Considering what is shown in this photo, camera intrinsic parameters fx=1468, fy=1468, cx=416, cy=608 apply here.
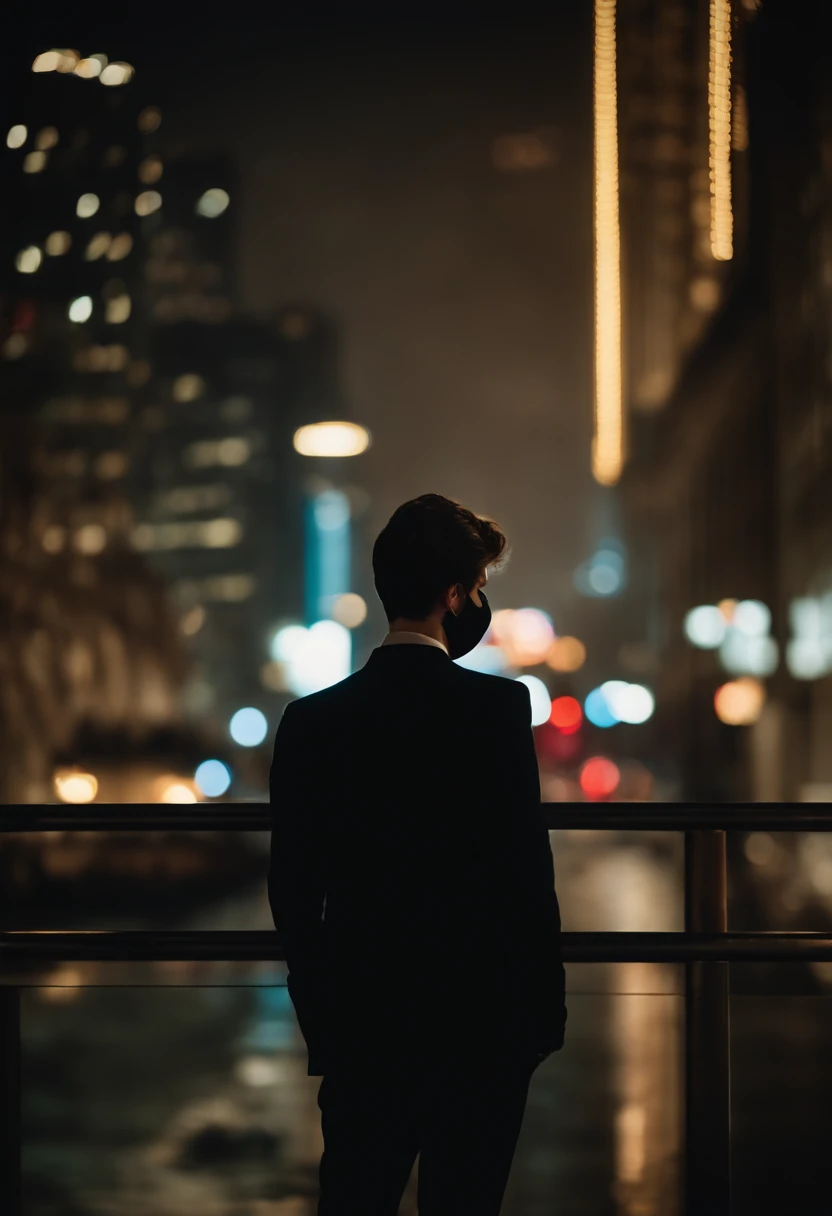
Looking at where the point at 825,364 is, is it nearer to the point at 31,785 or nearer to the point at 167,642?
the point at 31,785

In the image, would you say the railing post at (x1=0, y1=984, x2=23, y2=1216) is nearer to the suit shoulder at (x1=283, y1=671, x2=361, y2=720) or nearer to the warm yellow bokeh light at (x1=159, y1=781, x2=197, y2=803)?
the suit shoulder at (x1=283, y1=671, x2=361, y2=720)

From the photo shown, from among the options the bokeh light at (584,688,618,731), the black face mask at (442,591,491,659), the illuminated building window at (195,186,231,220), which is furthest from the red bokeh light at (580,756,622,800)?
the illuminated building window at (195,186,231,220)

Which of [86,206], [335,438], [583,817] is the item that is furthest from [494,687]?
[86,206]

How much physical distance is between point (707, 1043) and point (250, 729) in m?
76.8

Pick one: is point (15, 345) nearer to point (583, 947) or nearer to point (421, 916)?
point (583, 947)

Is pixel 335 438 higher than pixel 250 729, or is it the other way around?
pixel 335 438

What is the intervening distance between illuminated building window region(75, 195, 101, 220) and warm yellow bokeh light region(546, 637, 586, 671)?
3545 centimetres

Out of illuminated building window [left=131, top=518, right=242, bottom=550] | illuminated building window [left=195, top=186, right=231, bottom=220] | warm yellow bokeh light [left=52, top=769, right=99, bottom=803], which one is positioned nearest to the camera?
warm yellow bokeh light [left=52, top=769, right=99, bottom=803]

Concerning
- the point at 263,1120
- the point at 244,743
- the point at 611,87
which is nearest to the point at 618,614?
the point at 244,743

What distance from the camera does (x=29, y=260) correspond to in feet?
240

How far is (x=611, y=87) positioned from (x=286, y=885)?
11.3m

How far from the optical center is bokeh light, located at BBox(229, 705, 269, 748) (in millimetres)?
74375

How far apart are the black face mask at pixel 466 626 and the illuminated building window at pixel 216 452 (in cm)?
15046

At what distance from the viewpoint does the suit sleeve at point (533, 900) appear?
9.24 ft
